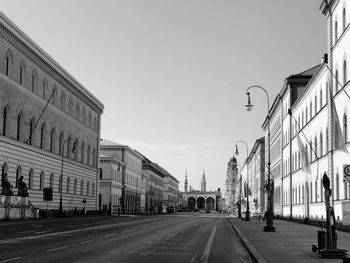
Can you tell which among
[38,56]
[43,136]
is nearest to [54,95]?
[43,136]

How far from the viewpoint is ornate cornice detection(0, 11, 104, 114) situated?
186ft

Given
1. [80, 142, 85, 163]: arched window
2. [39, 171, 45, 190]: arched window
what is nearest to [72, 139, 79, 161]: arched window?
[80, 142, 85, 163]: arched window

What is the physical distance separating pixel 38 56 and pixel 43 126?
8846mm

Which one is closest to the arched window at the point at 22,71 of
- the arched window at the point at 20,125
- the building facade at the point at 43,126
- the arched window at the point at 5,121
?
the building facade at the point at 43,126

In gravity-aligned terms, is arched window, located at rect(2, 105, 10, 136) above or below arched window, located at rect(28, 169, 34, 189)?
above

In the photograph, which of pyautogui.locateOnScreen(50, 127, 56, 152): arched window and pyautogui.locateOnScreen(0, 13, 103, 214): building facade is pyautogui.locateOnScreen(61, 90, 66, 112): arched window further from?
pyautogui.locateOnScreen(50, 127, 56, 152): arched window

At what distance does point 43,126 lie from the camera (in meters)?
71.6

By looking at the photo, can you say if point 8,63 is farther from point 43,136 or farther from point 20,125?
point 43,136

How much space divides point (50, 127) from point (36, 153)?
25.1 feet

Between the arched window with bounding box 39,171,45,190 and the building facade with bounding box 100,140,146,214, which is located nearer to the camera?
the arched window with bounding box 39,171,45,190

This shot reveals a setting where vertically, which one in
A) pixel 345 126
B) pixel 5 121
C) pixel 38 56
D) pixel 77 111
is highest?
pixel 38 56

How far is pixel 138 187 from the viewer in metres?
157

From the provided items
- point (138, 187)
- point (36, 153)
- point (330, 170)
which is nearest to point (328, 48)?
point (330, 170)

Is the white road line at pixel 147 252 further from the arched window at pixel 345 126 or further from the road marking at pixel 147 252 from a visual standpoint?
the arched window at pixel 345 126
